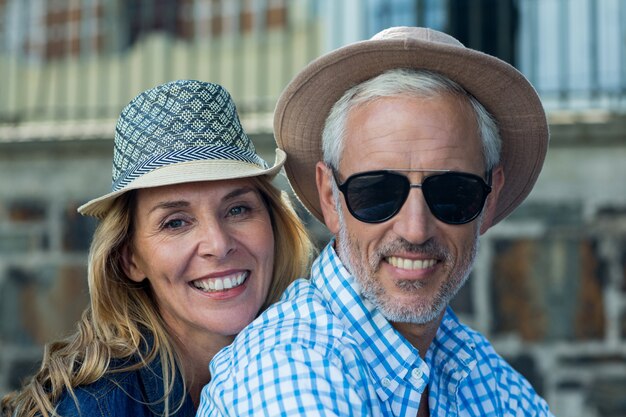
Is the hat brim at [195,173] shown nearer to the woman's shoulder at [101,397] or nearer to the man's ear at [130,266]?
the man's ear at [130,266]

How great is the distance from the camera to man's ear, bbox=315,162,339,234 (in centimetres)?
233

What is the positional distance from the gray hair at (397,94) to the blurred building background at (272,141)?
115 inches

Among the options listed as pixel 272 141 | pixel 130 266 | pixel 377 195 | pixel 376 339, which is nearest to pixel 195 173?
pixel 130 266

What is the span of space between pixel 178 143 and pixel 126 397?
2.36 feet

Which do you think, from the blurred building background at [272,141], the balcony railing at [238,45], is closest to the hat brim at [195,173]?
the blurred building background at [272,141]

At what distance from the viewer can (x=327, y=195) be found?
237cm

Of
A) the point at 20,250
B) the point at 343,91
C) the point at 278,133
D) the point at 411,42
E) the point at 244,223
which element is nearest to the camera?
the point at 411,42

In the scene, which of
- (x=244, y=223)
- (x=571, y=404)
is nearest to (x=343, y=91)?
(x=244, y=223)

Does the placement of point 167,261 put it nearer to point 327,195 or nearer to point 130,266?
point 130,266

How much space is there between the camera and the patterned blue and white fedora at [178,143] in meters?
2.52

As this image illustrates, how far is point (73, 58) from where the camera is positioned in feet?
20.2

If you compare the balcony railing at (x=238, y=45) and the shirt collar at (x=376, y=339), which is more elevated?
the balcony railing at (x=238, y=45)

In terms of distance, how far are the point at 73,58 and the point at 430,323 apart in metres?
4.56

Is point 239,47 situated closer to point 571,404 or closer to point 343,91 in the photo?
point 571,404
